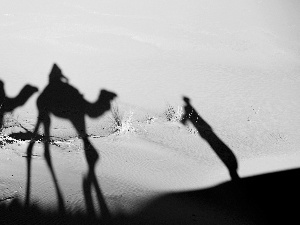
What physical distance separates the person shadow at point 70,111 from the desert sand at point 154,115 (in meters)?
0.04

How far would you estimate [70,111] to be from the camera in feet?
27.9

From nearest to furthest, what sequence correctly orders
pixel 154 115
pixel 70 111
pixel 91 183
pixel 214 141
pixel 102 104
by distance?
pixel 91 183, pixel 214 141, pixel 70 111, pixel 154 115, pixel 102 104

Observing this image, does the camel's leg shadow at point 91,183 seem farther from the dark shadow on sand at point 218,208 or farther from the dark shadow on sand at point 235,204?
the dark shadow on sand at point 235,204

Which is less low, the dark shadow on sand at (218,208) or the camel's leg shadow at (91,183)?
the camel's leg shadow at (91,183)

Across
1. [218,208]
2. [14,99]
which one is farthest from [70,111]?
[218,208]

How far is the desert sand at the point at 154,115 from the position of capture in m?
4.22

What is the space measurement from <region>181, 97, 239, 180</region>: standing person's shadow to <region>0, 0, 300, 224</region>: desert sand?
0.15 feet

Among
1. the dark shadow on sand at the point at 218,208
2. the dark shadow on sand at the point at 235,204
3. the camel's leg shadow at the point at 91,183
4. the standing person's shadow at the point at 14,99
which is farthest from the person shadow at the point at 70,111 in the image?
the dark shadow on sand at the point at 235,204

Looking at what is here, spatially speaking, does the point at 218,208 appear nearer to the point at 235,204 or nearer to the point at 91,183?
the point at 235,204

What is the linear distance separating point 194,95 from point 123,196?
23.0ft

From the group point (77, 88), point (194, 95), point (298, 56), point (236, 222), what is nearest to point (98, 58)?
point (77, 88)

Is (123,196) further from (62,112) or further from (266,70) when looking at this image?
(266,70)

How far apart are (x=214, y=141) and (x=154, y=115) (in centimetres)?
247

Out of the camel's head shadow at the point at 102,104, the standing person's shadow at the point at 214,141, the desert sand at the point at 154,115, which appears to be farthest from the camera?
the camel's head shadow at the point at 102,104
